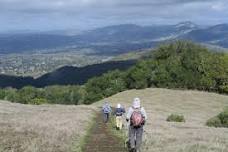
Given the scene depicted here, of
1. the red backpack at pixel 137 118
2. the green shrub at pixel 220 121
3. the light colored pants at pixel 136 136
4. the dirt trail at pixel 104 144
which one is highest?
the red backpack at pixel 137 118

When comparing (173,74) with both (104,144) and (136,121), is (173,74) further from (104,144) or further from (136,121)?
(136,121)

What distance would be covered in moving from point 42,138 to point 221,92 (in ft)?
328

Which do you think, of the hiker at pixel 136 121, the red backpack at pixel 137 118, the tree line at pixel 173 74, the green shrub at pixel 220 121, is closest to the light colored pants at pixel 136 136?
the hiker at pixel 136 121

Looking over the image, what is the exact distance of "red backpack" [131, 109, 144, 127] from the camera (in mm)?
21656

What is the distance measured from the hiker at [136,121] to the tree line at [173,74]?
330 ft

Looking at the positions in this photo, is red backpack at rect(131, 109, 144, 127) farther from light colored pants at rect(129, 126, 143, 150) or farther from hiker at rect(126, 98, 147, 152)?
light colored pants at rect(129, 126, 143, 150)

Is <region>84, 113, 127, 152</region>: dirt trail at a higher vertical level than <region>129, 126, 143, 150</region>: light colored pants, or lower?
lower

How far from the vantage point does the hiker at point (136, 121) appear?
71.2ft

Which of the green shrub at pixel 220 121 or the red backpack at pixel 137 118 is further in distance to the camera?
the green shrub at pixel 220 121

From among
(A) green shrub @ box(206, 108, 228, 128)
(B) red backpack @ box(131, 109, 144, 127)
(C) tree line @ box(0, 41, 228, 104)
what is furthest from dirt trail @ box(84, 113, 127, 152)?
(C) tree line @ box(0, 41, 228, 104)

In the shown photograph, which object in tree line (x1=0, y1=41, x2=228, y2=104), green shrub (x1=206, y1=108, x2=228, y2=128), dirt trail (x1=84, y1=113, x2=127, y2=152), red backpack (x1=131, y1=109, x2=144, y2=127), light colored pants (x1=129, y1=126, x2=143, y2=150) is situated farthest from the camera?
tree line (x1=0, y1=41, x2=228, y2=104)

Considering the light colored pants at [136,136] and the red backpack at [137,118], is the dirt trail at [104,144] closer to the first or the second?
the light colored pants at [136,136]

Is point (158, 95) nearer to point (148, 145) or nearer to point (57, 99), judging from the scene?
point (57, 99)

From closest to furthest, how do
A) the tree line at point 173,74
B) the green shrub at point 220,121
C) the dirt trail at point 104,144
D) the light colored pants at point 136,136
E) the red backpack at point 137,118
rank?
the red backpack at point 137,118
the light colored pants at point 136,136
the dirt trail at point 104,144
the green shrub at point 220,121
the tree line at point 173,74
